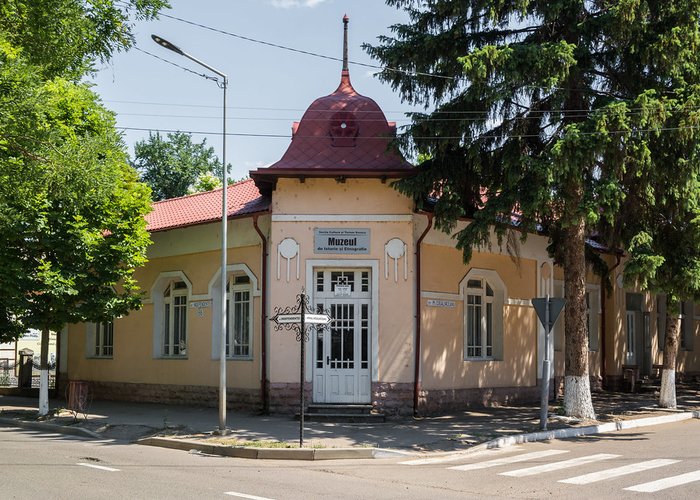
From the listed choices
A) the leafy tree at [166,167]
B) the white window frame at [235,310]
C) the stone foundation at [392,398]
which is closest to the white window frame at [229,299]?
the white window frame at [235,310]

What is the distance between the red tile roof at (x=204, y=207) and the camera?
2020cm

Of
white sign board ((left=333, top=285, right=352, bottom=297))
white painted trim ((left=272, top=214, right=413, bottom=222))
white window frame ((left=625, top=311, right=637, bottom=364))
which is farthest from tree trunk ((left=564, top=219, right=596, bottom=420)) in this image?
white window frame ((left=625, top=311, right=637, bottom=364))

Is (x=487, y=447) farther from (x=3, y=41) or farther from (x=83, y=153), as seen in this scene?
(x=3, y=41)

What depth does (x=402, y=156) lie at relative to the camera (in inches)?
680

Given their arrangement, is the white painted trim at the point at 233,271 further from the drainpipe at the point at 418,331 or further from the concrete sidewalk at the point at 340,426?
the drainpipe at the point at 418,331

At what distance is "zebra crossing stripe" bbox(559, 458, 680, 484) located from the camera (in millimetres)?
10898

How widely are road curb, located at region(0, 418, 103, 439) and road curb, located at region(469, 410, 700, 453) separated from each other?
7.74m

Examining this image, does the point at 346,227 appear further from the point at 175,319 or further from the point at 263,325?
the point at 175,319

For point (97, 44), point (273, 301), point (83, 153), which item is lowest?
point (273, 301)

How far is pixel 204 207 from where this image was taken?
74.9 feet

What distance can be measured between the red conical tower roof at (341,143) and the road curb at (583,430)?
6170 millimetres

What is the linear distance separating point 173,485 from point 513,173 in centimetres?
871

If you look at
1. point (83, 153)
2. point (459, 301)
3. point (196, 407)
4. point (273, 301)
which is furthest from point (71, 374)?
point (83, 153)

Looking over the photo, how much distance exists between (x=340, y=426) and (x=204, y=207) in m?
Result: 8.88
